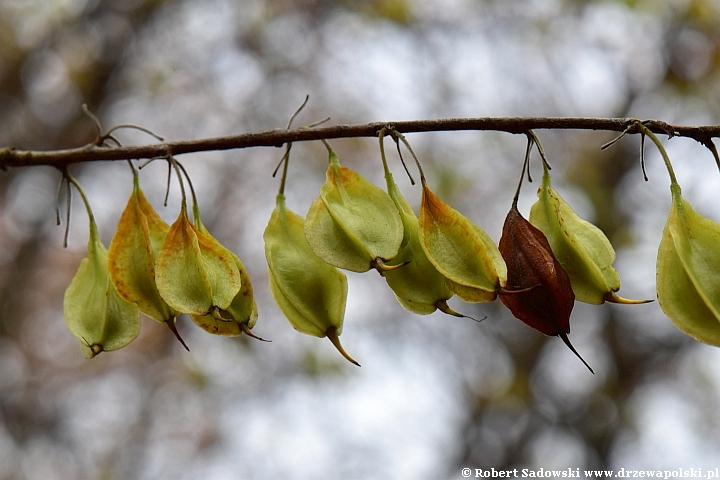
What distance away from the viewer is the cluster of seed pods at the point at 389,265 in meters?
1.34

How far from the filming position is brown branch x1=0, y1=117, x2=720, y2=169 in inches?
56.6

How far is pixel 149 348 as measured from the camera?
7445 millimetres

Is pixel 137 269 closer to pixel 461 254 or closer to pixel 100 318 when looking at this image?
pixel 100 318

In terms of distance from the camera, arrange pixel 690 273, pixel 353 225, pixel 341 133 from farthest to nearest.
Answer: pixel 341 133 → pixel 353 225 → pixel 690 273

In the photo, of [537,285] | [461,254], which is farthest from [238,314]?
[537,285]

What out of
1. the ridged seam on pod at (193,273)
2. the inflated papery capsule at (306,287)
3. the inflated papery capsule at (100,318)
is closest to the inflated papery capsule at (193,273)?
the ridged seam on pod at (193,273)

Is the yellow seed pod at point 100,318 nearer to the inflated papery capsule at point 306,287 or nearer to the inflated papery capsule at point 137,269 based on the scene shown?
the inflated papery capsule at point 137,269

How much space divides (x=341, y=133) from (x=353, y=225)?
24cm

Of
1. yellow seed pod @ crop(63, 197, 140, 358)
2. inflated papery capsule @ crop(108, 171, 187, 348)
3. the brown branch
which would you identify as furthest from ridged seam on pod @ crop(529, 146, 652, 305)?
yellow seed pod @ crop(63, 197, 140, 358)

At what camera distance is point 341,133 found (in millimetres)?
1520

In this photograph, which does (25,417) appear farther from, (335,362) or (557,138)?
(557,138)

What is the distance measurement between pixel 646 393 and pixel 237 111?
15.6ft

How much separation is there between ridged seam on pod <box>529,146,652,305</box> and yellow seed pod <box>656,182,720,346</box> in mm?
84

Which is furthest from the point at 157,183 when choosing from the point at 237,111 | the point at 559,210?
the point at 559,210
